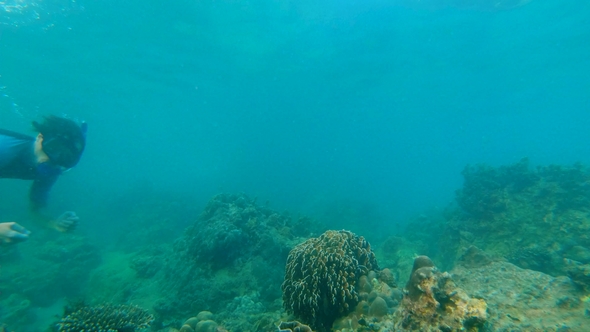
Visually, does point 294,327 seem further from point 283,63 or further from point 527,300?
point 283,63

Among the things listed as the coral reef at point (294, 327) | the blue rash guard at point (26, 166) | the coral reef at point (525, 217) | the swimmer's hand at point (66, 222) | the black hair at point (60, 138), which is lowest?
the coral reef at point (294, 327)

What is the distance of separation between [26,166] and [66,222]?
1278 mm

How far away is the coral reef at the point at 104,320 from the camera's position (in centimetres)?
549

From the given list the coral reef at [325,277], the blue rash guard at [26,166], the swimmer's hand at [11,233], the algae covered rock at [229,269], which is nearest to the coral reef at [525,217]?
the coral reef at [325,277]

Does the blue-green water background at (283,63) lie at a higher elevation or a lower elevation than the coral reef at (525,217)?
higher

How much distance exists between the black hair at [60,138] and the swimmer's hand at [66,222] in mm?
887

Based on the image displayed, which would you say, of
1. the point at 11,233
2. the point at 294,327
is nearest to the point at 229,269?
the point at 294,327

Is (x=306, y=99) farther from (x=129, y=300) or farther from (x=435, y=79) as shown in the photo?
(x=129, y=300)

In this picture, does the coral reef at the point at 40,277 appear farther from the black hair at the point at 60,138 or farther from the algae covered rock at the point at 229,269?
the black hair at the point at 60,138

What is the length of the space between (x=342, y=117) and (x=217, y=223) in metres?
71.0

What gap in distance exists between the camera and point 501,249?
35.9ft

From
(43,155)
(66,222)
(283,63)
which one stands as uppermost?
(283,63)

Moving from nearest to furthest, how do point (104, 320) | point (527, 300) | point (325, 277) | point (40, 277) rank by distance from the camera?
point (527, 300) < point (325, 277) < point (104, 320) < point (40, 277)

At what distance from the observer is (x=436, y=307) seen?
3.44 m
